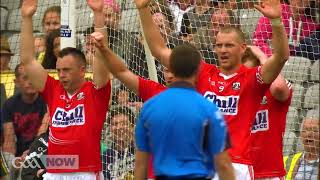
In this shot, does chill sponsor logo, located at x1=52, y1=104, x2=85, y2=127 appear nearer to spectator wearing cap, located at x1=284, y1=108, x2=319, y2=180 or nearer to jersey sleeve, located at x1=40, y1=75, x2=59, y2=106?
jersey sleeve, located at x1=40, y1=75, x2=59, y2=106

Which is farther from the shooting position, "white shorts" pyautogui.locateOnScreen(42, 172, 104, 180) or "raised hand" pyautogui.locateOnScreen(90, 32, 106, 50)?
"white shorts" pyautogui.locateOnScreen(42, 172, 104, 180)

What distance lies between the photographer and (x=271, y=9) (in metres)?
7.57

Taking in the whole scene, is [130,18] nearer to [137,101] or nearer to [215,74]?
[137,101]

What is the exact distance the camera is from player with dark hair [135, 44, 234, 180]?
19.9 feet

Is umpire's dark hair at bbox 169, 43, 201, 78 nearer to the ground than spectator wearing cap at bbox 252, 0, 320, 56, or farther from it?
nearer to the ground

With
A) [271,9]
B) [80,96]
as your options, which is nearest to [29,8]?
[80,96]

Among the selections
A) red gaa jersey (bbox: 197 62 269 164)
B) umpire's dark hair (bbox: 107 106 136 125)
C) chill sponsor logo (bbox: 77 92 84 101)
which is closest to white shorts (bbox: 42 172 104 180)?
chill sponsor logo (bbox: 77 92 84 101)

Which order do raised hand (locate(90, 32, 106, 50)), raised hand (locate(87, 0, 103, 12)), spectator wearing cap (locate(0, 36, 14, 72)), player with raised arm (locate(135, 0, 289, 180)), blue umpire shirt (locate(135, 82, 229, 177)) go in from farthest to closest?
1. spectator wearing cap (locate(0, 36, 14, 72))
2. raised hand (locate(87, 0, 103, 12))
3. player with raised arm (locate(135, 0, 289, 180))
4. raised hand (locate(90, 32, 106, 50))
5. blue umpire shirt (locate(135, 82, 229, 177))

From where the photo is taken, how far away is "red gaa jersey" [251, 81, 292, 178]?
8.55 meters

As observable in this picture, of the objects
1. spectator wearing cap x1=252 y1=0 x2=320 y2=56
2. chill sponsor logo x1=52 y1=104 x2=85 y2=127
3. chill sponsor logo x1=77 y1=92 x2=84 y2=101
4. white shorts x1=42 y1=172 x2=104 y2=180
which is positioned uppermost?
spectator wearing cap x1=252 y1=0 x2=320 y2=56

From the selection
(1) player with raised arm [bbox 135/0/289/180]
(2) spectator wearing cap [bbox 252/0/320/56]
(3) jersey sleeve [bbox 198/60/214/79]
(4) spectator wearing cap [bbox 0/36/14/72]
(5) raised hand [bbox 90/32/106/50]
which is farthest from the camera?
(4) spectator wearing cap [bbox 0/36/14/72]

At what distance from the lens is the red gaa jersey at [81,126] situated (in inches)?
330

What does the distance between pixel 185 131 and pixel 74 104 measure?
261 cm

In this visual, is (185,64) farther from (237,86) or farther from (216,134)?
(237,86)
